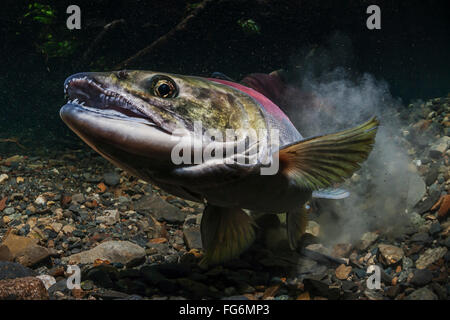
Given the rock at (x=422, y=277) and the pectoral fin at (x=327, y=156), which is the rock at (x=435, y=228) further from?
the pectoral fin at (x=327, y=156)

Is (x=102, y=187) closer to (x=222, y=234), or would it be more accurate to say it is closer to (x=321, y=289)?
(x=222, y=234)

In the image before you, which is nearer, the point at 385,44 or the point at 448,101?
the point at 448,101

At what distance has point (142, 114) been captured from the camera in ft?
5.21

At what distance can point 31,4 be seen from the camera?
5.54 meters

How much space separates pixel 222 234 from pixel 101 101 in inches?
47.6

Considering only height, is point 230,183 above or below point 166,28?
below

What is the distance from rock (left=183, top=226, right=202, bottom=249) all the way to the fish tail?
0.51 metres

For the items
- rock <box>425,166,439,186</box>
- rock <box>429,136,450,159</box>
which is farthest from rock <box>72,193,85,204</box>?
rock <box>429,136,450,159</box>

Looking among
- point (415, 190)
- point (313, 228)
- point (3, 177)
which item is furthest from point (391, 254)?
point (3, 177)

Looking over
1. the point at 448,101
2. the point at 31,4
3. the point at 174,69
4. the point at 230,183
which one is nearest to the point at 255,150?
the point at 230,183
